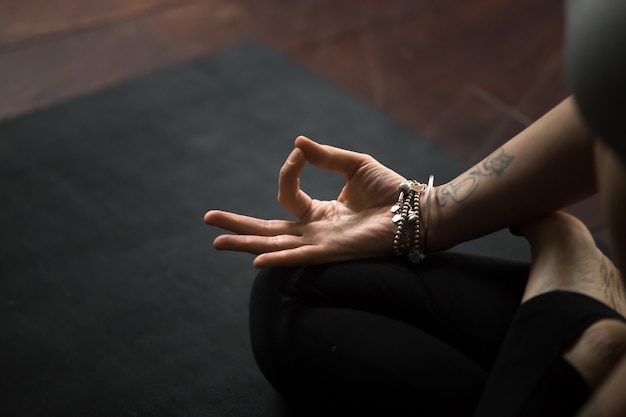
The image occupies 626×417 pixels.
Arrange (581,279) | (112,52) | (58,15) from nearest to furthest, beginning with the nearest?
(581,279)
(112,52)
(58,15)

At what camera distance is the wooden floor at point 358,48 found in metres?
2.30

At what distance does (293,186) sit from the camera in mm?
1364

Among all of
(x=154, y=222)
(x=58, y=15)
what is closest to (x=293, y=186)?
(x=154, y=222)

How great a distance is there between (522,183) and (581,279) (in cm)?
17

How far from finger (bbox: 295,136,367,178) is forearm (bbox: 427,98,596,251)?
13cm

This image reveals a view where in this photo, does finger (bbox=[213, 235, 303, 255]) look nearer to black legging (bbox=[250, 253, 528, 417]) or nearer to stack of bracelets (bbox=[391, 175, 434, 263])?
black legging (bbox=[250, 253, 528, 417])

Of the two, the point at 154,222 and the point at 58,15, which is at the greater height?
the point at 58,15

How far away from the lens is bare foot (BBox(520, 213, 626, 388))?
107cm

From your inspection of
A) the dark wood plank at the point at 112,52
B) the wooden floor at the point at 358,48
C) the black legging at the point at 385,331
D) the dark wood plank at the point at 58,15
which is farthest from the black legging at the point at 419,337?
the dark wood plank at the point at 58,15

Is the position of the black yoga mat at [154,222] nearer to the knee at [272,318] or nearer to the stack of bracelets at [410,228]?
the knee at [272,318]

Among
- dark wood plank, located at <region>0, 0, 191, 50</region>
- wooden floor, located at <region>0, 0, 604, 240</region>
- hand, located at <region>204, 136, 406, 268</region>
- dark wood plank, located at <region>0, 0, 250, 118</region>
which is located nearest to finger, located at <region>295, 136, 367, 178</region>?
hand, located at <region>204, 136, 406, 268</region>

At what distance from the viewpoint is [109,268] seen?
1712 mm

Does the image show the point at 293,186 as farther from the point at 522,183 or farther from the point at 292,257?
the point at 522,183

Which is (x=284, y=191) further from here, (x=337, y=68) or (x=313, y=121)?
(x=337, y=68)
